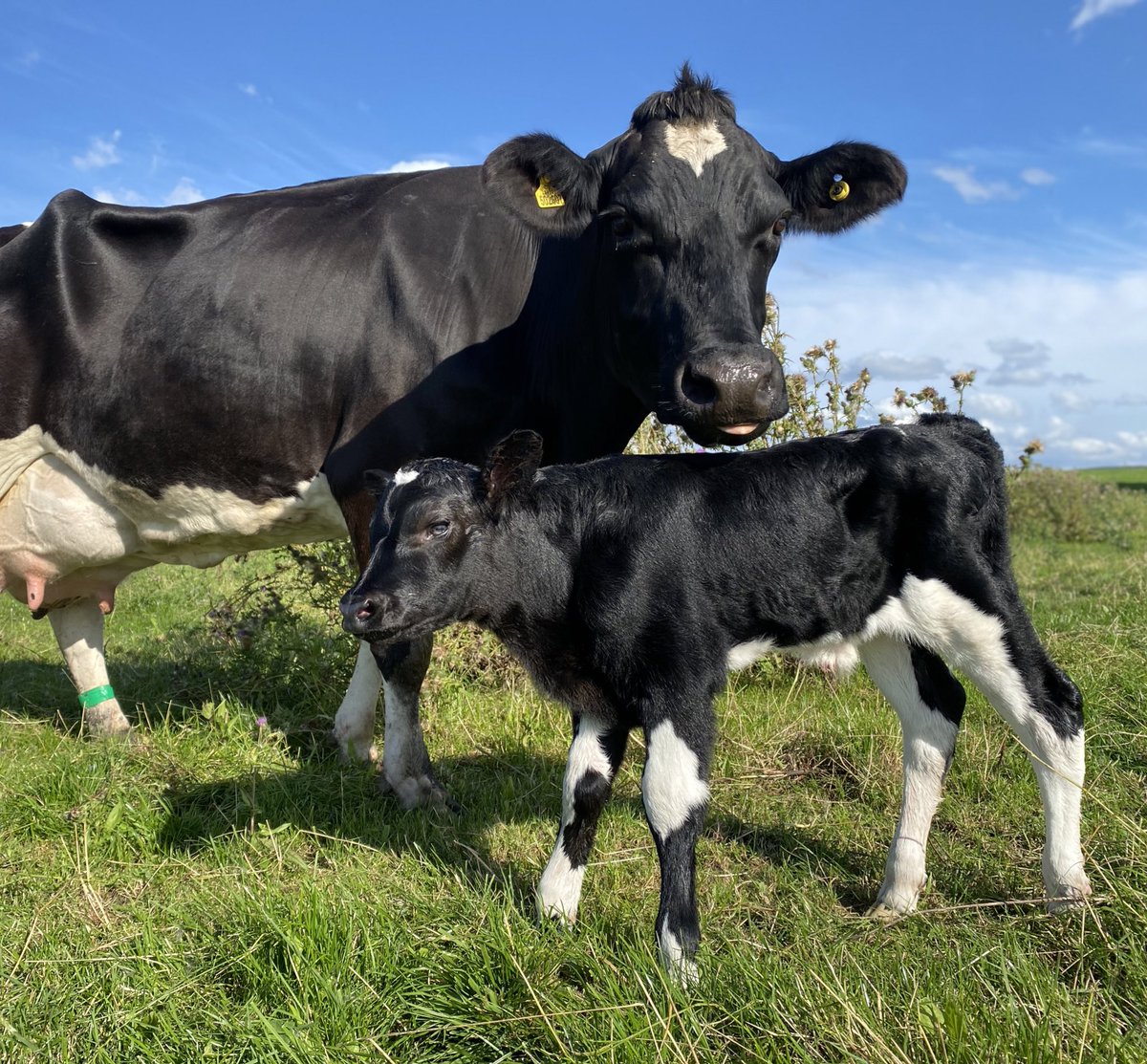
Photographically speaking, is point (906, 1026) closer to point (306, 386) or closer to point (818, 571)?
point (818, 571)

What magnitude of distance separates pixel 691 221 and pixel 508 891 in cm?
246

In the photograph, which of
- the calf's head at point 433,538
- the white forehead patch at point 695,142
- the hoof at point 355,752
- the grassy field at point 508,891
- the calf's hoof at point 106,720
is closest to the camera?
the grassy field at point 508,891

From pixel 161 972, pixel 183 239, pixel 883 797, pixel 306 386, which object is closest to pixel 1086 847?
pixel 883 797

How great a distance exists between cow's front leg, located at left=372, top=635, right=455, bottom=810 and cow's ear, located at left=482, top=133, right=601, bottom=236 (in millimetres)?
1894

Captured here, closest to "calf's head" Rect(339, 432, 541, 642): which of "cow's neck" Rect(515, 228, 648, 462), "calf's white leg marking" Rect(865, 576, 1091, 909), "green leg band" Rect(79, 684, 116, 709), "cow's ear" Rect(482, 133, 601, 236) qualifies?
"cow's neck" Rect(515, 228, 648, 462)

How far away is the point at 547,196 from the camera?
4613mm

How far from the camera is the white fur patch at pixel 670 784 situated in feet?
11.0

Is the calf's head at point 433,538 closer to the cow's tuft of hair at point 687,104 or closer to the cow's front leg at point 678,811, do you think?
the cow's front leg at point 678,811

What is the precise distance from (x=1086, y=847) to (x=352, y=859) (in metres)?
2.64

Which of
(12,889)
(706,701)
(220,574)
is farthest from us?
(220,574)

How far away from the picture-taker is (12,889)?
4.11 m

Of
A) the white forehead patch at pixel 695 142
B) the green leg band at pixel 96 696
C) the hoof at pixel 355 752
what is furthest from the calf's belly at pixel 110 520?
the white forehead patch at pixel 695 142

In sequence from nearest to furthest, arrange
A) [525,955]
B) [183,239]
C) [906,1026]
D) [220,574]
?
[906,1026], [525,955], [183,239], [220,574]

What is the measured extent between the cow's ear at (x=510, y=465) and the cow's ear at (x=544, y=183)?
1.45 m
